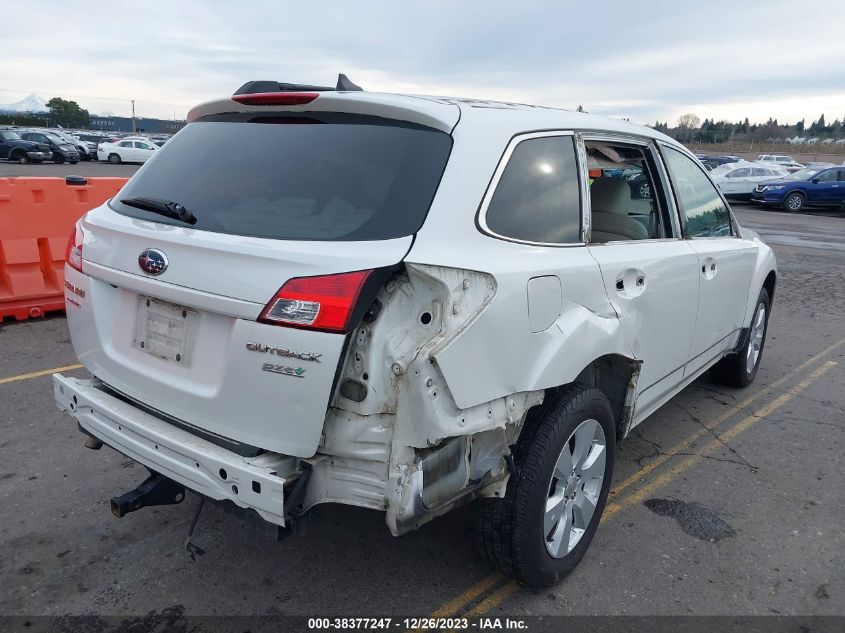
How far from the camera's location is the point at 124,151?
36562mm

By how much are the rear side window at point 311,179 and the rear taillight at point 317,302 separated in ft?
0.62

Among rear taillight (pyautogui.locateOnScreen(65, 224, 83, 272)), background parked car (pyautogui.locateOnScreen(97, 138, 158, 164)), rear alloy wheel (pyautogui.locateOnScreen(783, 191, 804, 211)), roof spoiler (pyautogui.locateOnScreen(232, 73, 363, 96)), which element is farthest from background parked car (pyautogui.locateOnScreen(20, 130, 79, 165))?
roof spoiler (pyautogui.locateOnScreen(232, 73, 363, 96))

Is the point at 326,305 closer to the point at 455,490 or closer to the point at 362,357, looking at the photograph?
the point at 362,357

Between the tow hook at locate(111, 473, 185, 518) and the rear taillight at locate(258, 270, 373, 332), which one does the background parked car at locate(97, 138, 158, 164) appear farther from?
the rear taillight at locate(258, 270, 373, 332)

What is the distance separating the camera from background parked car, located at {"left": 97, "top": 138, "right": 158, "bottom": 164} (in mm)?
36531

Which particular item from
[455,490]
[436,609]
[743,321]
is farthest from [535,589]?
[743,321]

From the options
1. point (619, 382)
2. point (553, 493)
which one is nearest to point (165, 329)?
point (553, 493)

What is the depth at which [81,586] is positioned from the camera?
2770 mm

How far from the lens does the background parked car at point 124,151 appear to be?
120 ft

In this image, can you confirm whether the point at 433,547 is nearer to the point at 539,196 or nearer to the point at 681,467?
the point at 539,196

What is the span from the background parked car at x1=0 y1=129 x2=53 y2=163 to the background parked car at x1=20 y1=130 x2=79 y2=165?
42 centimetres

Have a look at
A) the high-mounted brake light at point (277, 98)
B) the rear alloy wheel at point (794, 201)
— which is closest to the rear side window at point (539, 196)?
the high-mounted brake light at point (277, 98)

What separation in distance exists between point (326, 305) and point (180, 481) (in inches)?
33.9

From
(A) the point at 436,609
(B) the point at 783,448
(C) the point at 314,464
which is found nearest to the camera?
(C) the point at 314,464
